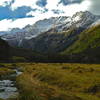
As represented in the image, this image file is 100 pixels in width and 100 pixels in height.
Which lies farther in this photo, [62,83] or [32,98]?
[62,83]

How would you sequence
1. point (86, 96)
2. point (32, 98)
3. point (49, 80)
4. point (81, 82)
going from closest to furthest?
point (32, 98), point (86, 96), point (81, 82), point (49, 80)

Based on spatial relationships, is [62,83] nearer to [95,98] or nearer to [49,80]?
[49,80]

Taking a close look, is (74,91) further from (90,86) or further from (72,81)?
(72,81)

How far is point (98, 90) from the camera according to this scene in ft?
154

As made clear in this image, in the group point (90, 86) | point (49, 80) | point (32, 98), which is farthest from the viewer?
point (49, 80)

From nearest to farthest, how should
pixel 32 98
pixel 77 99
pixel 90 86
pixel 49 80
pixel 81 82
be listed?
pixel 32 98 → pixel 77 99 → pixel 90 86 → pixel 81 82 → pixel 49 80

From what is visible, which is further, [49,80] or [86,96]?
[49,80]

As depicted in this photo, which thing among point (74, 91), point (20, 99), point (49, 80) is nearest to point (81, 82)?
point (74, 91)

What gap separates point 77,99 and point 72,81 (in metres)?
18.2

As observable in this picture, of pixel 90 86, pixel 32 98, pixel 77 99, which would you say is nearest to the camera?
pixel 32 98

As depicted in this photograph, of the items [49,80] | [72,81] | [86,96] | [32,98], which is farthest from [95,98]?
[49,80]

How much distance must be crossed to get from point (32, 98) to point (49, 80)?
103 ft

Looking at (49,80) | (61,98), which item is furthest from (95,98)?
(49,80)

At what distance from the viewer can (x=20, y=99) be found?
3634cm
